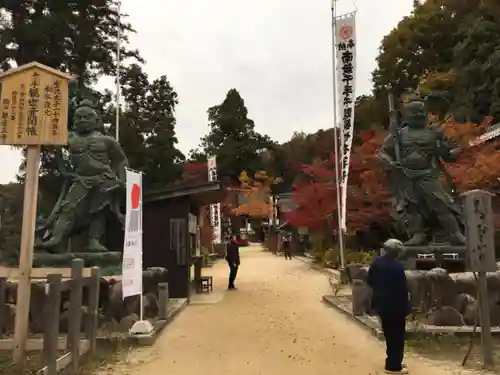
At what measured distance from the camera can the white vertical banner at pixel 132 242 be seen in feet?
25.2

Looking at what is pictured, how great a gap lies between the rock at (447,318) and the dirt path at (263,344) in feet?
3.65

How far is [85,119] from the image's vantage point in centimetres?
1175

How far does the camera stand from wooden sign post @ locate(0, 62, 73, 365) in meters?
6.41

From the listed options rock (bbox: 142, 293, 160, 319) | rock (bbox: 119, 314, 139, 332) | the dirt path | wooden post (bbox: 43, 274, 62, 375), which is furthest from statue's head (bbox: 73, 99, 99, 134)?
wooden post (bbox: 43, 274, 62, 375)

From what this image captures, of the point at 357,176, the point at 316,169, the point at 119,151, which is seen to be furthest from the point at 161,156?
the point at 119,151

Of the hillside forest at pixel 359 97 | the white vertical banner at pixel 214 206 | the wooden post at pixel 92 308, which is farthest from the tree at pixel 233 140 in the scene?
the wooden post at pixel 92 308

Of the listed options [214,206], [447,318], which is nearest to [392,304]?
[447,318]

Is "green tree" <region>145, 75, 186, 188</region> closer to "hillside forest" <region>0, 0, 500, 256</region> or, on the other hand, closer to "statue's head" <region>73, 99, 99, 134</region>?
"hillside forest" <region>0, 0, 500, 256</region>

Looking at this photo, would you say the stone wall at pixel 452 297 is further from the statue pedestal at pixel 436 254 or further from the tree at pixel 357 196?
the tree at pixel 357 196

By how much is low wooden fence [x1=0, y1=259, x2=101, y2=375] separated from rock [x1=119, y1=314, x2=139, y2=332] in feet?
4.91

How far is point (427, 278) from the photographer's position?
9.02m

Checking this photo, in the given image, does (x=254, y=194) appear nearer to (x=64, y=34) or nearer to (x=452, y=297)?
(x=64, y=34)

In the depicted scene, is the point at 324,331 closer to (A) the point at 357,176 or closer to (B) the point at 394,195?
(B) the point at 394,195

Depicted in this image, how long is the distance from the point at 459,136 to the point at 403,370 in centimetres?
1625
